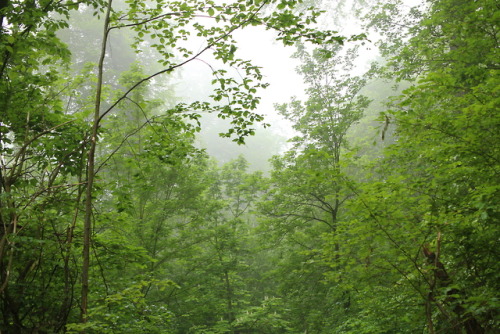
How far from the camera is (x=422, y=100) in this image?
4703 millimetres

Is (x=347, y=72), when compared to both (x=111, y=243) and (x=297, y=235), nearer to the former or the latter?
(x=297, y=235)

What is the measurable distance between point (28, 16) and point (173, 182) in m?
6.91

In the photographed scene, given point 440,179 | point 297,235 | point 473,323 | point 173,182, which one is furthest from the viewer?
point 297,235

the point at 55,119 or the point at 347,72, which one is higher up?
the point at 347,72

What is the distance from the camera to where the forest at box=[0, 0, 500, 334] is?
364cm

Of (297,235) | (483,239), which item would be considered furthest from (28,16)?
(297,235)

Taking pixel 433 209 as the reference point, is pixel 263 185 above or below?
above

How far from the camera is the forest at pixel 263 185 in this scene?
3.64 meters

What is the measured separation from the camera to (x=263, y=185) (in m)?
11.3

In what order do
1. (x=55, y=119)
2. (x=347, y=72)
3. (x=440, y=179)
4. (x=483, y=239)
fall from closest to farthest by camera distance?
(x=483, y=239), (x=440, y=179), (x=55, y=119), (x=347, y=72)

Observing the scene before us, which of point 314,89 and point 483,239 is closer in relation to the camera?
point 483,239

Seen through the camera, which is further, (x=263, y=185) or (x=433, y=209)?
(x=263, y=185)

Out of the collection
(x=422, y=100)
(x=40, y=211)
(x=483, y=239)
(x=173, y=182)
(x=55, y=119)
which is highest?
(x=173, y=182)

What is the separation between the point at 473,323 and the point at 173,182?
8144 mm
